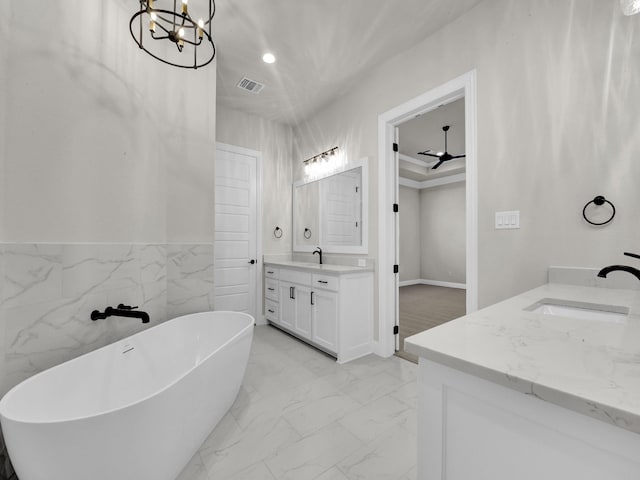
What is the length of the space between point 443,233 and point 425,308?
2.98m

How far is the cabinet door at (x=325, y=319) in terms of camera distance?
8.65 feet

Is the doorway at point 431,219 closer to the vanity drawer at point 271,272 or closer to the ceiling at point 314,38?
the ceiling at point 314,38

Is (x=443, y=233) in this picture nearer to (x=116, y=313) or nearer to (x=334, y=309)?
(x=334, y=309)

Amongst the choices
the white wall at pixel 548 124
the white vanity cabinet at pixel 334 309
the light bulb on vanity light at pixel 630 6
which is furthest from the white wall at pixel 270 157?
the light bulb on vanity light at pixel 630 6

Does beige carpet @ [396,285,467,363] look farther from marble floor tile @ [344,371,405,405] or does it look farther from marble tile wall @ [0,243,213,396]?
marble tile wall @ [0,243,213,396]

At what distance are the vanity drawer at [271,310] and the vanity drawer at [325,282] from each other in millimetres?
905

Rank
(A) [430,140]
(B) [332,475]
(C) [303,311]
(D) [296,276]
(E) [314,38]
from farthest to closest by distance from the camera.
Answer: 1. (A) [430,140]
2. (D) [296,276]
3. (C) [303,311]
4. (E) [314,38]
5. (B) [332,475]

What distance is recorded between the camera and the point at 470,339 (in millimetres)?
731

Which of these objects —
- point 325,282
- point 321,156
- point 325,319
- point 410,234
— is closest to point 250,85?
point 321,156

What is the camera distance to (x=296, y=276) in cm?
314

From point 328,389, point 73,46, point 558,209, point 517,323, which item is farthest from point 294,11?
point 328,389

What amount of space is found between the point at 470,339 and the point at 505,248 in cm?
148

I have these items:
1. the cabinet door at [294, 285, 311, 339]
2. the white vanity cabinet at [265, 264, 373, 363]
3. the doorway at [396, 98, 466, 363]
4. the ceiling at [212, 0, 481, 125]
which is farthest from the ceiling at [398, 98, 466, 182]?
the cabinet door at [294, 285, 311, 339]

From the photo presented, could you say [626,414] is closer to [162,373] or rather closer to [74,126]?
[162,373]
